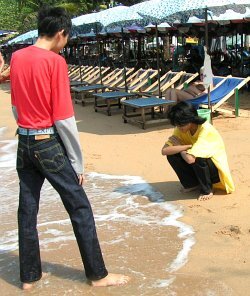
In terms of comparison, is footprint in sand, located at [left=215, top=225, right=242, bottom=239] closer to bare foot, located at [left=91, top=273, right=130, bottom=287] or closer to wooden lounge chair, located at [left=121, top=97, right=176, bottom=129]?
bare foot, located at [left=91, top=273, right=130, bottom=287]

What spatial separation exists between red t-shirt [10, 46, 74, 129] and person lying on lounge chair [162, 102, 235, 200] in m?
1.75

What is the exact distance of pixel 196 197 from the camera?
14.6 ft

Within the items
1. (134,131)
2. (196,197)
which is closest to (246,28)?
(134,131)

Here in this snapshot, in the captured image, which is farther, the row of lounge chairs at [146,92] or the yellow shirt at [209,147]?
the row of lounge chairs at [146,92]

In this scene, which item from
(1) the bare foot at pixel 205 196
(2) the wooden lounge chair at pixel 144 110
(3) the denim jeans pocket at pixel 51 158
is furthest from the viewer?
(2) the wooden lounge chair at pixel 144 110

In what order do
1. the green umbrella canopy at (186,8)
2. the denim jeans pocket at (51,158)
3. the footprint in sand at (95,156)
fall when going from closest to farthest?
the denim jeans pocket at (51,158) → the footprint in sand at (95,156) → the green umbrella canopy at (186,8)

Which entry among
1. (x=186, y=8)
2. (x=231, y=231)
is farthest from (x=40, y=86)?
(x=186, y=8)

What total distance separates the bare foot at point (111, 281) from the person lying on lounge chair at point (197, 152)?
154cm

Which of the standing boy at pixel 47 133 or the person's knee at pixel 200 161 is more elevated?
the standing boy at pixel 47 133

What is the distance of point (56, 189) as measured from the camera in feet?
8.96

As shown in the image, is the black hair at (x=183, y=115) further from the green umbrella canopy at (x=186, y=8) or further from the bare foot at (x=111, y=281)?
the green umbrella canopy at (x=186, y=8)

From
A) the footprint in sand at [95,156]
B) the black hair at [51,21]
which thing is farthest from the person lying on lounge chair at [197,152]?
the footprint in sand at [95,156]

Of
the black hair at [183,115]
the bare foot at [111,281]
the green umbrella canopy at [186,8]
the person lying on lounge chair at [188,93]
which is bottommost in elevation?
the bare foot at [111,281]

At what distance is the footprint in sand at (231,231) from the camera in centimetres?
357
